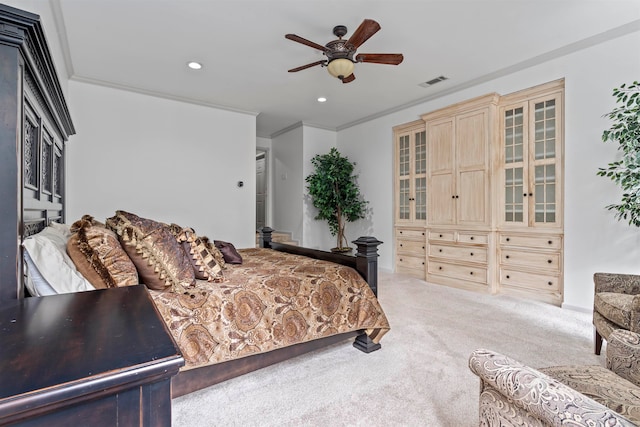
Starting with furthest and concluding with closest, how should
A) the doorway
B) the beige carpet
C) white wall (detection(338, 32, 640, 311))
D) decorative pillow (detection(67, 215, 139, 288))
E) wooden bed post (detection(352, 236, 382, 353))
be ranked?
the doorway
white wall (detection(338, 32, 640, 311))
wooden bed post (detection(352, 236, 382, 353))
the beige carpet
decorative pillow (detection(67, 215, 139, 288))

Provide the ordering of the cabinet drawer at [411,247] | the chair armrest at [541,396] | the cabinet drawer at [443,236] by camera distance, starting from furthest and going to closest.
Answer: the cabinet drawer at [411,247]
the cabinet drawer at [443,236]
the chair armrest at [541,396]

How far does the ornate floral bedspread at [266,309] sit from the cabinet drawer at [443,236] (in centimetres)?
247

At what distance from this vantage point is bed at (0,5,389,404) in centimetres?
114

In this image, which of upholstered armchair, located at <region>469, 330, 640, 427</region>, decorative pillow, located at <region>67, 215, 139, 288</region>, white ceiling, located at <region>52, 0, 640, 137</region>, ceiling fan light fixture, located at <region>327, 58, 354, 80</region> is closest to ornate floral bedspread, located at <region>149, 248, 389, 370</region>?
decorative pillow, located at <region>67, 215, 139, 288</region>

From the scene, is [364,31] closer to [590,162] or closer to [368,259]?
[368,259]

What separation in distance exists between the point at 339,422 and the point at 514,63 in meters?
4.07

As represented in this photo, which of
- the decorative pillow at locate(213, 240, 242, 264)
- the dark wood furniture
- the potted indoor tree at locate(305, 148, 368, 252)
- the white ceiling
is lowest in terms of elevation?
the dark wood furniture

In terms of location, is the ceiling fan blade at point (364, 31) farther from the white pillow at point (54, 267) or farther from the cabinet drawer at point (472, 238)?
the cabinet drawer at point (472, 238)

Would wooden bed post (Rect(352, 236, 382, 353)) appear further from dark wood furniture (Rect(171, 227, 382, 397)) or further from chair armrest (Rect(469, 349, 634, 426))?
chair armrest (Rect(469, 349, 634, 426))

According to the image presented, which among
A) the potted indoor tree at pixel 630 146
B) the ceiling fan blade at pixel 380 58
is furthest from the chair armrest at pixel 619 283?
the ceiling fan blade at pixel 380 58

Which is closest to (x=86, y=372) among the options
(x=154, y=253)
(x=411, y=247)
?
(x=154, y=253)

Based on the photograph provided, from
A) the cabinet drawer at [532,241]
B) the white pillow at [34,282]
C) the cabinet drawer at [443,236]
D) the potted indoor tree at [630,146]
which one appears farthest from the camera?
the cabinet drawer at [443,236]

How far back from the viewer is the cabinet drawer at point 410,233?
4770 millimetres

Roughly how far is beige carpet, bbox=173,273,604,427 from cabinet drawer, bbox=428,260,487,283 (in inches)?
31.6
